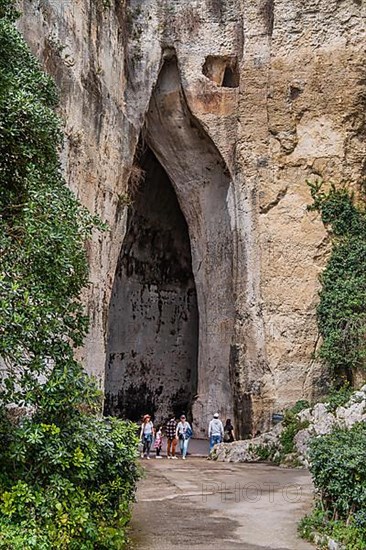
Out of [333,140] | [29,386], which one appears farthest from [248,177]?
[29,386]

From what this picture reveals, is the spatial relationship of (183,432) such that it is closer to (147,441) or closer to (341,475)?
(147,441)

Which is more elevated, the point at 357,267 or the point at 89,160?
the point at 89,160

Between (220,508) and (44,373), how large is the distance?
3703 mm

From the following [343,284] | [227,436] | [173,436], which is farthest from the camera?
[227,436]

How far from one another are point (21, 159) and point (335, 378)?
12.5m

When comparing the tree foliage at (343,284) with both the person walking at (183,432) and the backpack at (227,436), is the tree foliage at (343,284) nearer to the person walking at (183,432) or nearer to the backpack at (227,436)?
the backpack at (227,436)

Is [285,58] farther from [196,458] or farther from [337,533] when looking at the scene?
[337,533]

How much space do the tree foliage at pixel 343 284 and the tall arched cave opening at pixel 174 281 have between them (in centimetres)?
324

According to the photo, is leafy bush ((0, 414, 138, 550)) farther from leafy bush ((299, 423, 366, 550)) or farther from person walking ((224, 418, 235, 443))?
person walking ((224, 418, 235, 443))

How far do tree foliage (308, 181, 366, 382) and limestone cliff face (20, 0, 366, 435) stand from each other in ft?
1.55

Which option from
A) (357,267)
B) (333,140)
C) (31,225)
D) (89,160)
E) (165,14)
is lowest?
(31,225)

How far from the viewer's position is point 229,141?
21.5 m

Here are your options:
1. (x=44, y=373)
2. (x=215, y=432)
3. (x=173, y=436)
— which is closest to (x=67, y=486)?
(x=44, y=373)

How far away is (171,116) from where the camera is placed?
22.8m
